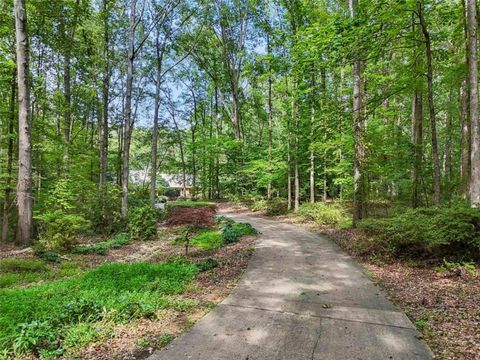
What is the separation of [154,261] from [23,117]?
576 cm

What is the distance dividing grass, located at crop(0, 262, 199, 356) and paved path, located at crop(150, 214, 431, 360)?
2.99 feet

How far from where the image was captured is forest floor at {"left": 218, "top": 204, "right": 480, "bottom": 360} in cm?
330

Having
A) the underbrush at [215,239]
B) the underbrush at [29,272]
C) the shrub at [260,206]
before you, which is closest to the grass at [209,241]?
the underbrush at [215,239]

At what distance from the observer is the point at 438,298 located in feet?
15.0

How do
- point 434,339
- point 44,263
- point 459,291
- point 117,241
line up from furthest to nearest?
point 117,241
point 44,263
point 459,291
point 434,339

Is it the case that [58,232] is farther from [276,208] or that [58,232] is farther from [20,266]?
[276,208]

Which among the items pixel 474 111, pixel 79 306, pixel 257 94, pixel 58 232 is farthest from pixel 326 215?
pixel 257 94

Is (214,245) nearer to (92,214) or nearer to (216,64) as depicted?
(92,214)

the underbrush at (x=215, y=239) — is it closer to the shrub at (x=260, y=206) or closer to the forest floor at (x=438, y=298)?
the forest floor at (x=438, y=298)

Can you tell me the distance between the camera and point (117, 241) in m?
9.77

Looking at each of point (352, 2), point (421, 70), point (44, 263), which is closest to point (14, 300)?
point (44, 263)

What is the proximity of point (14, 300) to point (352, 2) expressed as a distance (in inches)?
508

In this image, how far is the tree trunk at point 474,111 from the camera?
21.7 feet

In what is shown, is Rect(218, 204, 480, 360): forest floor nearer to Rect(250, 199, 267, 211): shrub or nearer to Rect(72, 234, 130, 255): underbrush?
Rect(72, 234, 130, 255): underbrush
